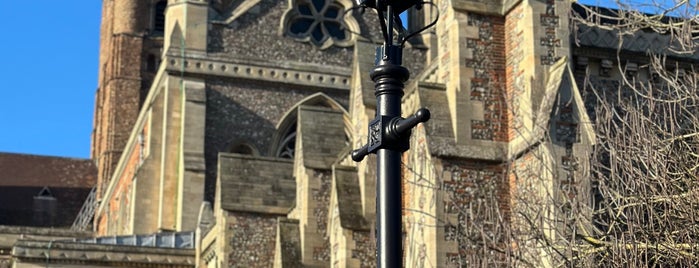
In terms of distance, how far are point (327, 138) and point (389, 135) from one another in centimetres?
1740

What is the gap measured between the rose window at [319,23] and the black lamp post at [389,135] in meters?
27.5

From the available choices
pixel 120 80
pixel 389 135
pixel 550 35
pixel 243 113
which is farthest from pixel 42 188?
pixel 389 135

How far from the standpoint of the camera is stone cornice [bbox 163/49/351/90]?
1368 inches

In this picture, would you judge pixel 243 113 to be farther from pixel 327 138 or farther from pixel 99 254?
pixel 327 138

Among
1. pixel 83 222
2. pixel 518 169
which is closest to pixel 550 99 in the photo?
pixel 518 169

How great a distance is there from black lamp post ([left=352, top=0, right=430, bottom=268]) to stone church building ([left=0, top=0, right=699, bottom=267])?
1.89m

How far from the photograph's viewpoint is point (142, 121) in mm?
38938

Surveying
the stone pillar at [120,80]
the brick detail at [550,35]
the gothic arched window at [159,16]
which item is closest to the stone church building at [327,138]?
the brick detail at [550,35]

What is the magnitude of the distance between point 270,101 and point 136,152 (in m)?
6.70

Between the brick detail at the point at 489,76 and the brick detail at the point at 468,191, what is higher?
the brick detail at the point at 489,76

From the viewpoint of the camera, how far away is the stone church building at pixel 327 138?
17.3 m

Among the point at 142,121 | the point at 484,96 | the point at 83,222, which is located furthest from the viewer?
the point at 83,222

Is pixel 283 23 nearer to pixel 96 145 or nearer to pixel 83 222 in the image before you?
pixel 83 222

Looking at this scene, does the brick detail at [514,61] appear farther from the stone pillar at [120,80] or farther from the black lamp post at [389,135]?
the stone pillar at [120,80]
